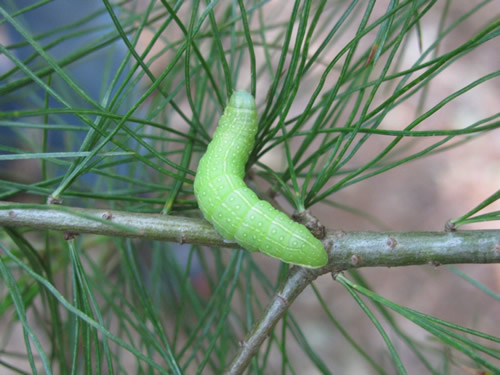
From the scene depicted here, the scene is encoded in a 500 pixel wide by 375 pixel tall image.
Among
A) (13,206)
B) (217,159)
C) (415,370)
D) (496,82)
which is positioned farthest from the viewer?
(496,82)

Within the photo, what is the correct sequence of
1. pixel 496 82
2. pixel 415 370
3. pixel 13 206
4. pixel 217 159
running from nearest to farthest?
pixel 13 206 → pixel 217 159 → pixel 415 370 → pixel 496 82

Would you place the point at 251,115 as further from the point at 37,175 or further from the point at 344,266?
the point at 37,175

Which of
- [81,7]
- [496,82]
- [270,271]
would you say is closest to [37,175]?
[81,7]

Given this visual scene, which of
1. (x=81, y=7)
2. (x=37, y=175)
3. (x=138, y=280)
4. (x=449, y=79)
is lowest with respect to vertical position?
(x=37, y=175)

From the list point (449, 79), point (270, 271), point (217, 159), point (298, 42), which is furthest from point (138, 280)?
point (449, 79)

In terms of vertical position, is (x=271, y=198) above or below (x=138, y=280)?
above

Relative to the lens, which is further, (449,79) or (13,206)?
(449,79)

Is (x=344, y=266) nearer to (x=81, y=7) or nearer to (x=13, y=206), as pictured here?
(x=13, y=206)
